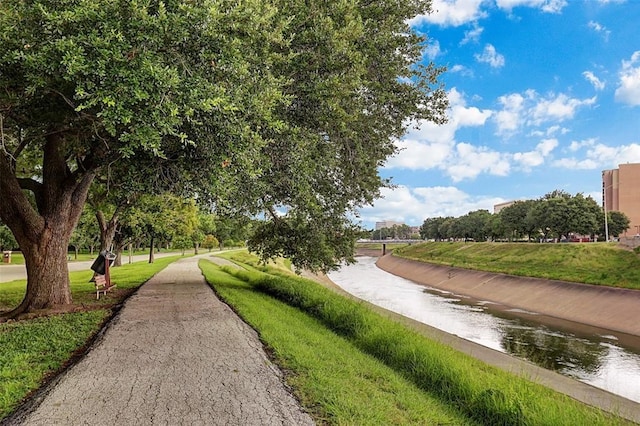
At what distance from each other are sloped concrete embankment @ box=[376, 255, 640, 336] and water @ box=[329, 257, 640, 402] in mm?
1648

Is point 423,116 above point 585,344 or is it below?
above

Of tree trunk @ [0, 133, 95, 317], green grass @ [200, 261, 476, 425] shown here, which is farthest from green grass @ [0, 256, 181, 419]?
green grass @ [200, 261, 476, 425]

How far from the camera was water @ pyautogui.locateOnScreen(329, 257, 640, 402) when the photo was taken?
14969 mm

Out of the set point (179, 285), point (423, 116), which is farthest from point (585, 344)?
point (179, 285)

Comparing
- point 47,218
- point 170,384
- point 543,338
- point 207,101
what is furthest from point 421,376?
point 543,338

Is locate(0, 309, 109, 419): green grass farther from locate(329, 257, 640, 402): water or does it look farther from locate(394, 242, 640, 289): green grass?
locate(394, 242, 640, 289): green grass

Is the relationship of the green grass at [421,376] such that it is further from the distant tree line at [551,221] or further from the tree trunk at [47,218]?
the distant tree line at [551,221]

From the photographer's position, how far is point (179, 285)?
20.4m

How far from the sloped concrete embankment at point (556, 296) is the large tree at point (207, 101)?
17.6 m

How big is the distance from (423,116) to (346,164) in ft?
9.23

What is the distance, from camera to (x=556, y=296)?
3027 centimetres

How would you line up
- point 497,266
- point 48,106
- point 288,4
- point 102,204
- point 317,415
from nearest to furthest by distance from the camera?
point 317,415 → point 48,106 → point 288,4 → point 102,204 → point 497,266

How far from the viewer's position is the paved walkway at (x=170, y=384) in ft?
16.9

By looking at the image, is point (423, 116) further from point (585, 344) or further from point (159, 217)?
point (159, 217)
